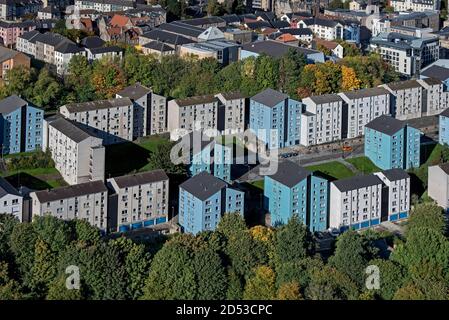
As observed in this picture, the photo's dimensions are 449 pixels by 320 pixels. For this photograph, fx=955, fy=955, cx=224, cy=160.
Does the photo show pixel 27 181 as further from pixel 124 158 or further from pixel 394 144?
pixel 394 144

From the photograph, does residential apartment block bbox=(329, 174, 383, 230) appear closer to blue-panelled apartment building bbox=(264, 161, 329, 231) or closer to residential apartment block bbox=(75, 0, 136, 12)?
blue-panelled apartment building bbox=(264, 161, 329, 231)

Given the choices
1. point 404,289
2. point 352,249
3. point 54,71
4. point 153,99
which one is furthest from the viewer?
point 54,71

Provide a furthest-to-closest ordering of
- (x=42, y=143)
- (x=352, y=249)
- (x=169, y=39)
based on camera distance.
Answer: (x=169, y=39)
(x=42, y=143)
(x=352, y=249)

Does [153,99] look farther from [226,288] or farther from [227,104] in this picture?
[226,288]

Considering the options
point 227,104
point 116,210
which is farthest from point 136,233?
point 227,104

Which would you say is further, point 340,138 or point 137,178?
point 340,138

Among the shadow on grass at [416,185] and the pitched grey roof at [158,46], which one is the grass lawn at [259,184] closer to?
the shadow on grass at [416,185]

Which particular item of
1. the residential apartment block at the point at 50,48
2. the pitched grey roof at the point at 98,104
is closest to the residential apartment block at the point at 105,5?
the residential apartment block at the point at 50,48

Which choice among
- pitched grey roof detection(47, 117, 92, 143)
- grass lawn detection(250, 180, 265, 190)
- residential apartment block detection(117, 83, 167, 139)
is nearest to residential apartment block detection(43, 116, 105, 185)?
pitched grey roof detection(47, 117, 92, 143)
